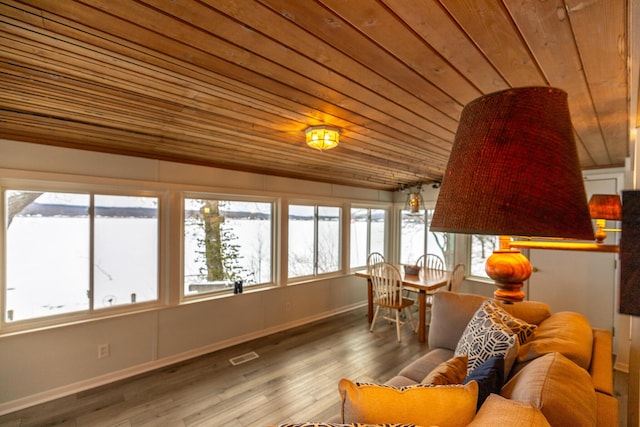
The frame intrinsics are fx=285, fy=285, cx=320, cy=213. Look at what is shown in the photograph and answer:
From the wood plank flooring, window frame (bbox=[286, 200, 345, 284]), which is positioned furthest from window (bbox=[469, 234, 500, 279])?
window frame (bbox=[286, 200, 345, 284])

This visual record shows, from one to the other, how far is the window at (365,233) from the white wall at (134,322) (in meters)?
1.26

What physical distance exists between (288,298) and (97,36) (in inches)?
141

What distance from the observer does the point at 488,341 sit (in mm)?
1539

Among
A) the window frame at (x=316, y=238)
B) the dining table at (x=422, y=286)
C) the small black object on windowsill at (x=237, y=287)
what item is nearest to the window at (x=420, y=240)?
the dining table at (x=422, y=286)

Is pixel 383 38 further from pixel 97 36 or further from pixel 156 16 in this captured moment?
pixel 97 36

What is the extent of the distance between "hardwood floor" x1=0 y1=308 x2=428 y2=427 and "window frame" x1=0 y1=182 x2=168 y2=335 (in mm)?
657

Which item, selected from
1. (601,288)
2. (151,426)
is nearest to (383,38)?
(151,426)

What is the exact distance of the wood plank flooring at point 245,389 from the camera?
224 centimetres

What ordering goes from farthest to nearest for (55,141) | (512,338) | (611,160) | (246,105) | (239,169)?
(239,169) → (611,160) → (55,141) → (246,105) → (512,338)

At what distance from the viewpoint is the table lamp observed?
0.56 metres

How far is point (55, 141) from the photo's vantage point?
7.98ft

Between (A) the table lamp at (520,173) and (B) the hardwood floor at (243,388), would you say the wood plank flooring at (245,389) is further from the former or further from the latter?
(A) the table lamp at (520,173)

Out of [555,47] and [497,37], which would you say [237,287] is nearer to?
[497,37]

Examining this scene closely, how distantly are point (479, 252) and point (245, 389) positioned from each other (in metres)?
4.04
